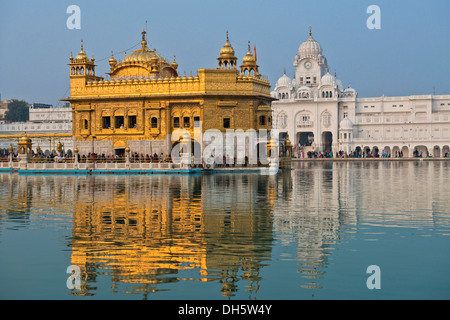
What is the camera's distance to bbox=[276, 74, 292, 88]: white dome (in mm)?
94125

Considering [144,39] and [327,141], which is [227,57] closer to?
[144,39]

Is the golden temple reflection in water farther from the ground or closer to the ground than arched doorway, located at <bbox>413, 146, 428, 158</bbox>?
closer to the ground

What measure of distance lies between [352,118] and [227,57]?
53.0 metres

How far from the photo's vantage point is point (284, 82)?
9450 centimetres

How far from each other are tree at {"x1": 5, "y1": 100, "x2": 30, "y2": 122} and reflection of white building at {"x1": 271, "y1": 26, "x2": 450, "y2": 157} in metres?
58.5

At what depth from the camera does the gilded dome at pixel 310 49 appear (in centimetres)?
9769

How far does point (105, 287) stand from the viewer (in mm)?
8133

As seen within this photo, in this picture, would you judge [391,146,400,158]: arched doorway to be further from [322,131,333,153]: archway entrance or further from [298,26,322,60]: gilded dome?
[298,26,322,60]: gilded dome
